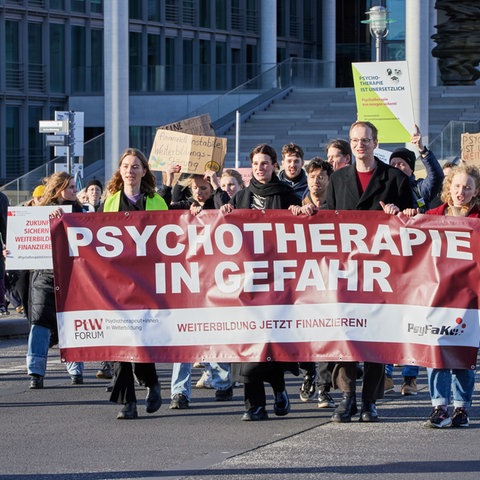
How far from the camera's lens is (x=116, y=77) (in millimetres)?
46594

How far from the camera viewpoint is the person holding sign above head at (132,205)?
1036cm

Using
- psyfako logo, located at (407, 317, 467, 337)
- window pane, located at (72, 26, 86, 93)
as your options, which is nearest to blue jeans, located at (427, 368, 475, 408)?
psyfako logo, located at (407, 317, 467, 337)

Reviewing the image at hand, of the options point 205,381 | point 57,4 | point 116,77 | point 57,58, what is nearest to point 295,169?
point 205,381

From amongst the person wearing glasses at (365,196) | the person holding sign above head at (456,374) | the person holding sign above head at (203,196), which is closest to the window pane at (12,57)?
the person holding sign above head at (203,196)

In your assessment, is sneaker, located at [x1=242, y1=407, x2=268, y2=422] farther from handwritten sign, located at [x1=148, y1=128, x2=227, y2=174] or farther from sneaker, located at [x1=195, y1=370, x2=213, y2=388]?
handwritten sign, located at [x1=148, y1=128, x2=227, y2=174]

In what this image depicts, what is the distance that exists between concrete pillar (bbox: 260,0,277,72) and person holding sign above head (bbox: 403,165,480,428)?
164 feet

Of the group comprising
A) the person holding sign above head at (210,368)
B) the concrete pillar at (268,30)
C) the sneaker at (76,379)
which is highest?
the concrete pillar at (268,30)

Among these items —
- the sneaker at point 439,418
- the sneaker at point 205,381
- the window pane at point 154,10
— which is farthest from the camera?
the window pane at point 154,10

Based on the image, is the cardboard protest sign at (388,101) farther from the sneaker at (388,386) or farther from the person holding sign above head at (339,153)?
the sneaker at (388,386)

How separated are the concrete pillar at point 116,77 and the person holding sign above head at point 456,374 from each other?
35.0m

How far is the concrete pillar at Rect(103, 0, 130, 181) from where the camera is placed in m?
45.3

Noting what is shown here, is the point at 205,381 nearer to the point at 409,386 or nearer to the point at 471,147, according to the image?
the point at 409,386

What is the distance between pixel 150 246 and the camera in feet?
33.9

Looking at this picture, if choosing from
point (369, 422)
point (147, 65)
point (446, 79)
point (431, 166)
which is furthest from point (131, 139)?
point (369, 422)
